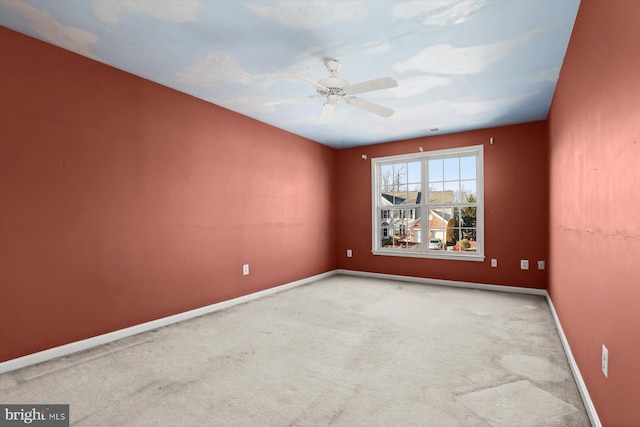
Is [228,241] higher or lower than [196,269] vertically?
higher

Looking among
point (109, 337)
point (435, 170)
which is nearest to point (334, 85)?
point (109, 337)

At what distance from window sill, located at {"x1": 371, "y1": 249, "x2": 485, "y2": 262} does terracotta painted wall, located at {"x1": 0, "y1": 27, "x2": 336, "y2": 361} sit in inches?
90.2

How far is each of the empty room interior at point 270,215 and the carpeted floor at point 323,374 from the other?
0.07 ft

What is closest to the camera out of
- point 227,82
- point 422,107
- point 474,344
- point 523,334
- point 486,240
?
point 474,344

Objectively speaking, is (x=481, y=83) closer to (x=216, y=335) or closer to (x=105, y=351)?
(x=216, y=335)

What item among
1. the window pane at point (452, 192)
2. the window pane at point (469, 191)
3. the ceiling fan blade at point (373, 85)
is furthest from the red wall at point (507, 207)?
the ceiling fan blade at point (373, 85)

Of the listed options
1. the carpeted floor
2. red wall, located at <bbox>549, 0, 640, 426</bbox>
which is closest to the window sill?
the carpeted floor

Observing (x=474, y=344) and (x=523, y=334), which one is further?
(x=523, y=334)

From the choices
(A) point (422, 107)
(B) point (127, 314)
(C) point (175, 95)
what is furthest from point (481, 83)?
(B) point (127, 314)

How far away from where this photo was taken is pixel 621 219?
1406 millimetres

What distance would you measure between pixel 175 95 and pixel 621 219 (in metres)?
3.89

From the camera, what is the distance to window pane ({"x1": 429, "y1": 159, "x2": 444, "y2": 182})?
5.61 metres

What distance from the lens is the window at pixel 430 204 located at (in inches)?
210

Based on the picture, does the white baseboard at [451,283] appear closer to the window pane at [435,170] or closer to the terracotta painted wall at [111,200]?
the window pane at [435,170]
